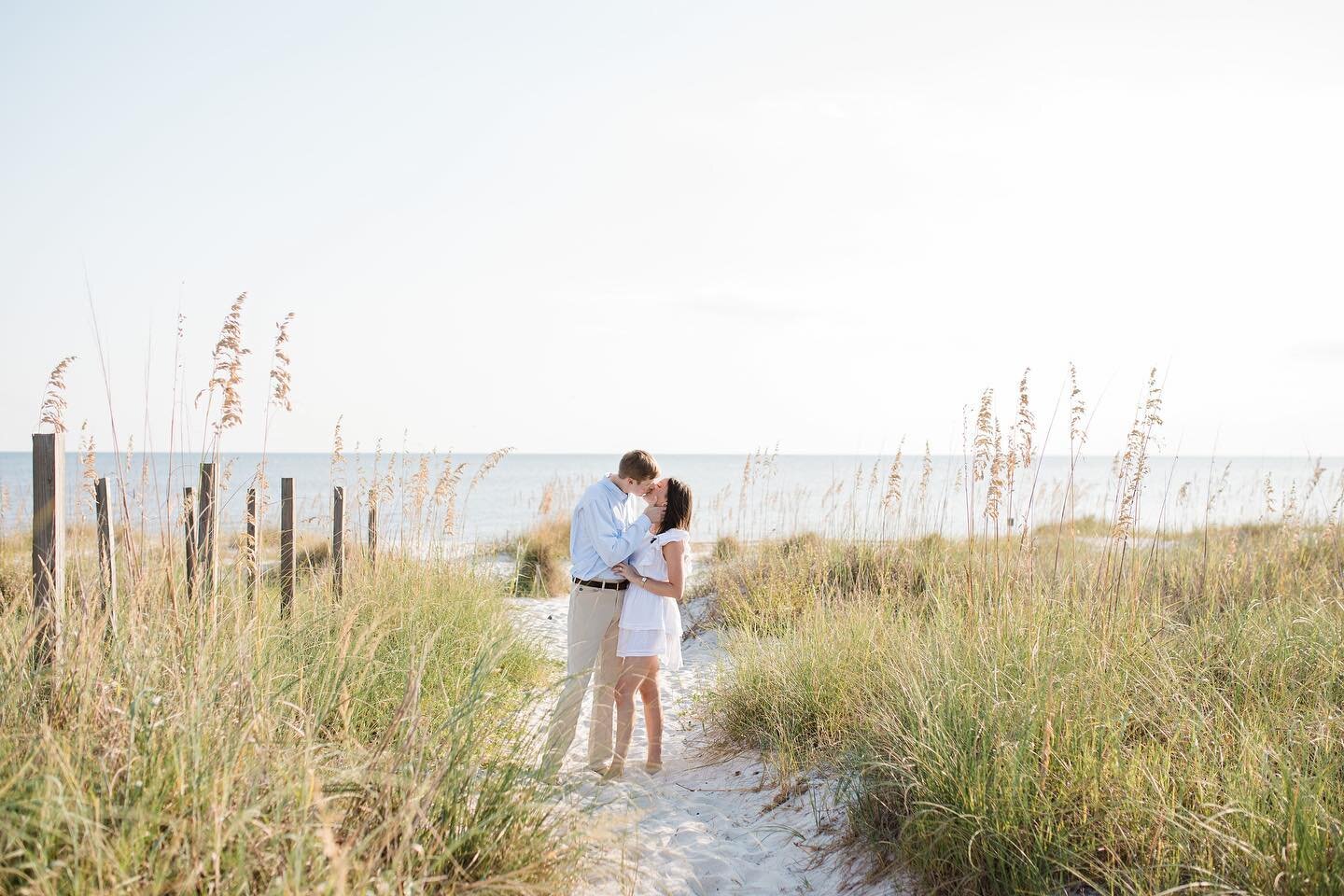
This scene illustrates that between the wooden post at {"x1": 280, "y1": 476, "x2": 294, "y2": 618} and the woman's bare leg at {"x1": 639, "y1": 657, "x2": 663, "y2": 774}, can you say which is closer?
the woman's bare leg at {"x1": 639, "y1": 657, "x2": 663, "y2": 774}

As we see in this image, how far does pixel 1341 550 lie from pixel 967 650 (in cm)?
584

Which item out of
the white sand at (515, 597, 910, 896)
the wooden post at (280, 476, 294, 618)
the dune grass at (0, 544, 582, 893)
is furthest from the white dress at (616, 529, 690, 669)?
the wooden post at (280, 476, 294, 618)

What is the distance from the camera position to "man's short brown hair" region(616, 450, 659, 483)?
468 centimetres

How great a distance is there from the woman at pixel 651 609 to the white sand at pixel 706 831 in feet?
1.30

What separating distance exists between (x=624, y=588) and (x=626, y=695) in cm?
57

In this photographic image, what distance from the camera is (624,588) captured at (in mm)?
4848

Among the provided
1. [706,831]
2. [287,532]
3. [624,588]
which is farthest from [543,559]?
[706,831]

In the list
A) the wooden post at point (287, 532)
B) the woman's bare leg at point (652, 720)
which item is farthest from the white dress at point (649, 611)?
the wooden post at point (287, 532)

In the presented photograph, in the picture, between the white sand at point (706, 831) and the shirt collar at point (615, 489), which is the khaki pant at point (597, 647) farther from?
the shirt collar at point (615, 489)

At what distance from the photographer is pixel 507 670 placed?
6113mm

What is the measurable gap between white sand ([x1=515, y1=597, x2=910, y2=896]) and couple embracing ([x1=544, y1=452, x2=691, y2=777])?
0.39 m

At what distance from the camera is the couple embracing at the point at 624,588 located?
4652mm

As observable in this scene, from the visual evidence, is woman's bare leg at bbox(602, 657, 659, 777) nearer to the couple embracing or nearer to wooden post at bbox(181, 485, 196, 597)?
the couple embracing

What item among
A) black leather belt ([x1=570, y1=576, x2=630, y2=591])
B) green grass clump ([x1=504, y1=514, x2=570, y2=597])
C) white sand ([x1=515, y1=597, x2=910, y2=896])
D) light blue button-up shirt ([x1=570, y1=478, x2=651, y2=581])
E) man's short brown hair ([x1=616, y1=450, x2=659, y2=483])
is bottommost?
white sand ([x1=515, y1=597, x2=910, y2=896])
